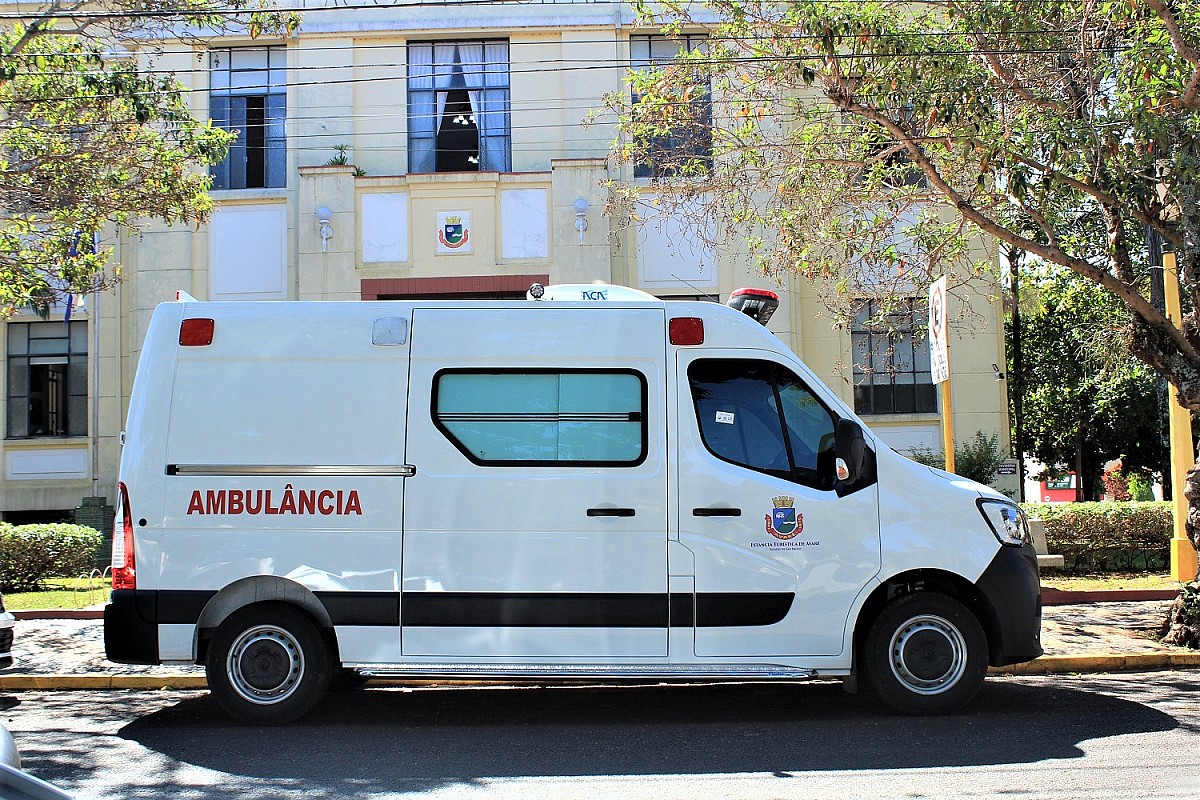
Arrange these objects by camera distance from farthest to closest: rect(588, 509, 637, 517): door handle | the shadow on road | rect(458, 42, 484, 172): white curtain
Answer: rect(458, 42, 484, 172): white curtain
rect(588, 509, 637, 517): door handle
the shadow on road

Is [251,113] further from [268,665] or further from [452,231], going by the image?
[268,665]

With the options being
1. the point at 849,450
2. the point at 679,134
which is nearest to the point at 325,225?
the point at 679,134

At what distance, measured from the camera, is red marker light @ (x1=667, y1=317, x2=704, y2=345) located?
7306 mm

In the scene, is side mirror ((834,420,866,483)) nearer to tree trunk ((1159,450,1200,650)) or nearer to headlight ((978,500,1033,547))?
headlight ((978,500,1033,547))

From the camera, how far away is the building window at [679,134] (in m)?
12.6

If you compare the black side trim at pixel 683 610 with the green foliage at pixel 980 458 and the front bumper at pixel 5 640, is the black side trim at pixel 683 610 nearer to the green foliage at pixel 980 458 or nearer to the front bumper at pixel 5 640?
the front bumper at pixel 5 640

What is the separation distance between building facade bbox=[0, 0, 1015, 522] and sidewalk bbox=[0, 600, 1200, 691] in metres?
8.13

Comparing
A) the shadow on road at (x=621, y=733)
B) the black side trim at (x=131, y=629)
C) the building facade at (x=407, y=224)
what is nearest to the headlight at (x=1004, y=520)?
the shadow on road at (x=621, y=733)

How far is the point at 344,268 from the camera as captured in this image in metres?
18.6

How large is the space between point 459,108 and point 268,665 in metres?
Result: 14.3

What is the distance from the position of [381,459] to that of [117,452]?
46.8 ft

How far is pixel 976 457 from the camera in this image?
19.0 metres

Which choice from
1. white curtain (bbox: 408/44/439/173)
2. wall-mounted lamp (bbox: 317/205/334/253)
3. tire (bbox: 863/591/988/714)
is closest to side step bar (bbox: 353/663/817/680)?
tire (bbox: 863/591/988/714)

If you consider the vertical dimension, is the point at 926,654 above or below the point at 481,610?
below
